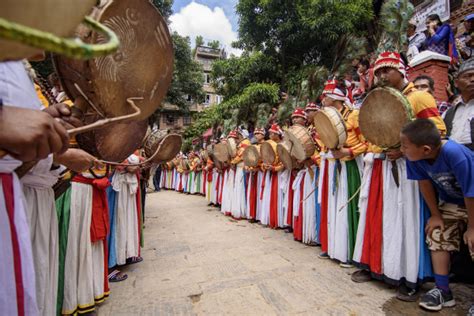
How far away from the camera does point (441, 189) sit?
217 cm

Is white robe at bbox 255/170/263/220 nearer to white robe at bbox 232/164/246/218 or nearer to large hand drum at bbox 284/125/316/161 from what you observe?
white robe at bbox 232/164/246/218

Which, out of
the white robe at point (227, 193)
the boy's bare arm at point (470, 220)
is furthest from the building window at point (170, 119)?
the boy's bare arm at point (470, 220)

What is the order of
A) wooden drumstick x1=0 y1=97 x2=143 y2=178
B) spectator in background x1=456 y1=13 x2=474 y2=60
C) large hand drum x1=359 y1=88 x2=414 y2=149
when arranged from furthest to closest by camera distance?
1. spectator in background x1=456 y1=13 x2=474 y2=60
2. large hand drum x1=359 y1=88 x2=414 y2=149
3. wooden drumstick x1=0 y1=97 x2=143 y2=178

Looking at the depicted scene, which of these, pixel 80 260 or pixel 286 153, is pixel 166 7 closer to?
pixel 286 153

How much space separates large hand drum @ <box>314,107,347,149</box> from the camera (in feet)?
9.77

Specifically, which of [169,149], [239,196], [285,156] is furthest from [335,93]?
[239,196]

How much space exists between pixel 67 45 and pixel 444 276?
9.23ft

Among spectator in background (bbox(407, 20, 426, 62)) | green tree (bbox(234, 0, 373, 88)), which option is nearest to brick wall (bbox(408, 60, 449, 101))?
spectator in background (bbox(407, 20, 426, 62))

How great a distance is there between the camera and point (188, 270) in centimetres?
319

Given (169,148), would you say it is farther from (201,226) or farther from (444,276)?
(201,226)

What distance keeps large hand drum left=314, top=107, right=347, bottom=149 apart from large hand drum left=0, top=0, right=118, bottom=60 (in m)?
Answer: 2.83

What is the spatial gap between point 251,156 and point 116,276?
3.53 meters

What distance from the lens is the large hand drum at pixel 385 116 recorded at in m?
2.28

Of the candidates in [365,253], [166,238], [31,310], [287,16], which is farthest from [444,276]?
[287,16]
